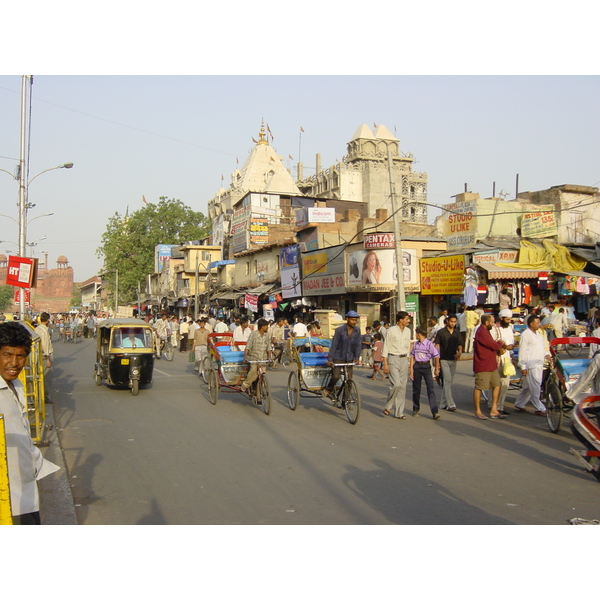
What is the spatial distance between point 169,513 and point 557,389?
638 cm

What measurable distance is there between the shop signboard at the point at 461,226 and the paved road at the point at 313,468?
64.9ft

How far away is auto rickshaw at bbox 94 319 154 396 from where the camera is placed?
48.1 ft

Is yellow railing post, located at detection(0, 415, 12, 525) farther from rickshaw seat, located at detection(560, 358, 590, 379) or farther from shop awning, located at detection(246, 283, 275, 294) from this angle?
shop awning, located at detection(246, 283, 275, 294)

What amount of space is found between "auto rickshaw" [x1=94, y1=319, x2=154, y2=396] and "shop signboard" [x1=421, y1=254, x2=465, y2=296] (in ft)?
46.2

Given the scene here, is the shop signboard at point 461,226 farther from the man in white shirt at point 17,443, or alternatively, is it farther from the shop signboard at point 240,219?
the man in white shirt at point 17,443

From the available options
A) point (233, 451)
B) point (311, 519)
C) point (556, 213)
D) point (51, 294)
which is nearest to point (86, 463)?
point (233, 451)

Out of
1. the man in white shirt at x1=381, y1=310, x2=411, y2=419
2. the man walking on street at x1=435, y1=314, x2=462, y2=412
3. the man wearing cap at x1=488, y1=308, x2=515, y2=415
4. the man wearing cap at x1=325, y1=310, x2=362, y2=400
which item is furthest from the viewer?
the man walking on street at x1=435, y1=314, x2=462, y2=412

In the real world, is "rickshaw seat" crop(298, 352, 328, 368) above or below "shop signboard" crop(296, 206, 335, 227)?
below

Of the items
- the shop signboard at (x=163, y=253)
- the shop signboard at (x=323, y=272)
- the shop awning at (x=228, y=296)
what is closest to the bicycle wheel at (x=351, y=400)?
the shop signboard at (x=323, y=272)

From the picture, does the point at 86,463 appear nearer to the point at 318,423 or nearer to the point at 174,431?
the point at 174,431

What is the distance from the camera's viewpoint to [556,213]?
32.1m

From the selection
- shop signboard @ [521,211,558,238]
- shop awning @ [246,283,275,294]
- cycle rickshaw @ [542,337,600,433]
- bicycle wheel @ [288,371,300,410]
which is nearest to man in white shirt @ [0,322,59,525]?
cycle rickshaw @ [542,337,600,433]

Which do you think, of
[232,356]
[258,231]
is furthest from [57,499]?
[258,231]

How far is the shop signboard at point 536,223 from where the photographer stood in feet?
98.3
